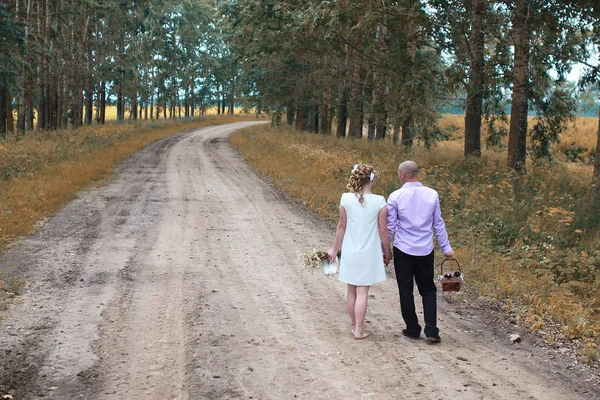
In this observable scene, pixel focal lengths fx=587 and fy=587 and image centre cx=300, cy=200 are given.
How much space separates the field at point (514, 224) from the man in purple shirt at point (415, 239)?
143 cm

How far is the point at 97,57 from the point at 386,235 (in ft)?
145

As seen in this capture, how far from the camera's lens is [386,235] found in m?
6.19

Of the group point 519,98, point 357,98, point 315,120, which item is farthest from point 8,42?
point 315,120

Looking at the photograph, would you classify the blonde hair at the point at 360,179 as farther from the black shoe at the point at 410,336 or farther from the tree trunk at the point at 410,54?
the tree trunk at the point at 410,54

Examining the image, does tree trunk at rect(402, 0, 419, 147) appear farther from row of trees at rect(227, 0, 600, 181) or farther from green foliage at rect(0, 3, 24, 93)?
green foliage at rect(0, 3, 24, 93)

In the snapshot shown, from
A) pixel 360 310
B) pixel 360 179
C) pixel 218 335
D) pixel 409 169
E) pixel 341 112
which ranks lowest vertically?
pixel 218 335

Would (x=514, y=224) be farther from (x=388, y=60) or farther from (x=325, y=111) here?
(x=325, y=111)

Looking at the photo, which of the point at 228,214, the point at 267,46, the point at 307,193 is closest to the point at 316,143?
the point at 267,46

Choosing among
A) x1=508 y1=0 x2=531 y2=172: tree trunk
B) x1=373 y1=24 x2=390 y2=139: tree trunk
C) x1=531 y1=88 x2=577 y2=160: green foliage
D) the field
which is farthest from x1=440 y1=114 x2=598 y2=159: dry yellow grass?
the field

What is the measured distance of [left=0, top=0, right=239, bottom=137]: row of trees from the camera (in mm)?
28766

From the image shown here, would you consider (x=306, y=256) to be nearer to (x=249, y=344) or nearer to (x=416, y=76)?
(x=249, y=344)

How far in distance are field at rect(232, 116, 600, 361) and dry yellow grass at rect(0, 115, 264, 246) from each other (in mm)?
5963

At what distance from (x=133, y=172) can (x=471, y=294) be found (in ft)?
49.4

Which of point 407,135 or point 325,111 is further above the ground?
point 325,111
